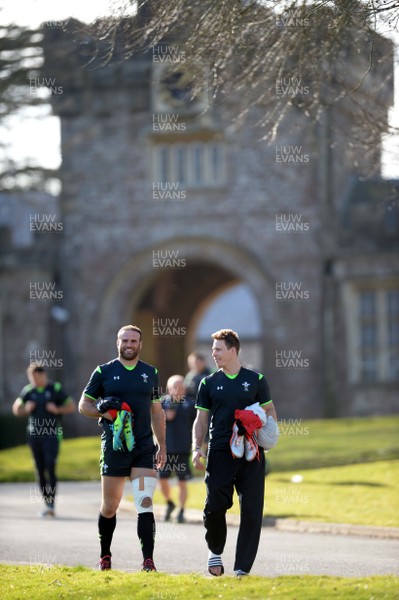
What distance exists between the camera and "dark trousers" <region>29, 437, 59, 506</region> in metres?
16.1

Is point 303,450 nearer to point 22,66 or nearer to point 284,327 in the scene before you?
point 284,327

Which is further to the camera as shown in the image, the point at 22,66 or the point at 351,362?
the point at 351,362

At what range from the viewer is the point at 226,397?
9.36 meters

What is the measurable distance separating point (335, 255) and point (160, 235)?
4.55m

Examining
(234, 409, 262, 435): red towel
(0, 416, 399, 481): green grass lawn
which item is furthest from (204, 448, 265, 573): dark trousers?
(0, 416, 399, 481): green grass lawn

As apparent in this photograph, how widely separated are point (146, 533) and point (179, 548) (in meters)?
2.94

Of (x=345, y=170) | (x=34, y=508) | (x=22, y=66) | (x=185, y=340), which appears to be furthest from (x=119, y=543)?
(x=185, y=340)

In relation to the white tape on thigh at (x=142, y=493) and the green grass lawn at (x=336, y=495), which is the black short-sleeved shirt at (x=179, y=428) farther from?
the white tape on thigh at (x=142, y=493)

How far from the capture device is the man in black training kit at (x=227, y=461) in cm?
920

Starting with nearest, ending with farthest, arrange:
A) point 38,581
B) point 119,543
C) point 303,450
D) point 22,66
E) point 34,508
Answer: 1. point 38,581
2. point 119,543
3. point 34,508
4. point 22,66
5. point 303,450

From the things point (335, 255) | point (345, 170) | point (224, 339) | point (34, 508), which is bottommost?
point (34, 508)

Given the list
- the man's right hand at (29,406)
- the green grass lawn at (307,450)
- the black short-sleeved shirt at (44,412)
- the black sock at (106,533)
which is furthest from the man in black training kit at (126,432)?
the green grass lawn at (307,450)

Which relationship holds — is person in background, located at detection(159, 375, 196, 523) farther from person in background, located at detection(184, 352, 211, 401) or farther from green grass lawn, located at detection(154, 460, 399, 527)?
green grass lawn, located at detection(154, 460, 399, 527)

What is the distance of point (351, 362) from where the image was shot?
3088 cm
